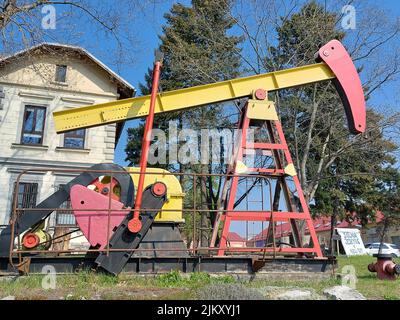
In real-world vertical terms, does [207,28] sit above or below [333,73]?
above

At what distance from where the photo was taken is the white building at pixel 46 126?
17188mm

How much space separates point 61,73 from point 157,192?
15.2 metres

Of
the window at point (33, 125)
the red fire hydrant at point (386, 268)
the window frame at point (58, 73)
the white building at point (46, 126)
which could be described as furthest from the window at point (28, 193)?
the red fire hydrant at point (386, 268)

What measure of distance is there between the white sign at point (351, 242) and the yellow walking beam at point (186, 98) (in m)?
19.6

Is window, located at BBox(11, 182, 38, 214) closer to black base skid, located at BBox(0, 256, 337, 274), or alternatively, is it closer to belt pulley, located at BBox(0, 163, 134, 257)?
belt pulley, located at BBox(0, 163, 134, 257)

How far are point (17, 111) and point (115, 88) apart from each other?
4651 millimetres

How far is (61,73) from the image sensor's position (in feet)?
63.3

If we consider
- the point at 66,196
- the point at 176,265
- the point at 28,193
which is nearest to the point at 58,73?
the point at 28,193

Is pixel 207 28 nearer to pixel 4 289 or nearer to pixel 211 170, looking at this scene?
pixel 211 170

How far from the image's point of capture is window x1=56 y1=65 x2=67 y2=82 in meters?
19.2

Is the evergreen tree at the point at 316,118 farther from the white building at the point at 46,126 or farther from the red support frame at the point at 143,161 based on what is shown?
the red support frame at the point at 143,161

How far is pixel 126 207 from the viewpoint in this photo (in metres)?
6.26
